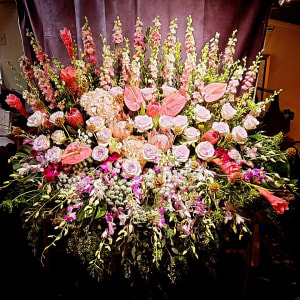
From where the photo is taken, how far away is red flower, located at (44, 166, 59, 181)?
1198mm

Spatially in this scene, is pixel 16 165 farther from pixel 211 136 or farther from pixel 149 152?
pixel 211 136

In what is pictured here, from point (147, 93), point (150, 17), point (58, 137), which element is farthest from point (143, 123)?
point (150, 17)

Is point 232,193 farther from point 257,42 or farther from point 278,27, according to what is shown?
point 278,27

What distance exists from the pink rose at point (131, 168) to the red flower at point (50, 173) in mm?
344

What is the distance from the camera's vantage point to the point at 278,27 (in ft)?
9.50

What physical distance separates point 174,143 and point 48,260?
1000 mm

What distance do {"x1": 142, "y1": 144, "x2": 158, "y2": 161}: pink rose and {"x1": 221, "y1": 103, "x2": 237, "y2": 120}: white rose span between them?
15.6 inches

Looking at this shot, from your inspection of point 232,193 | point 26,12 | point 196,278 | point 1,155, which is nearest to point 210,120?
point 232,193

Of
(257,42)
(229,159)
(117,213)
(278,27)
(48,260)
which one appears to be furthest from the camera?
(278,27)

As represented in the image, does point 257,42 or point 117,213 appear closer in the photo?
point 117,213

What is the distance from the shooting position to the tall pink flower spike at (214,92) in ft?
4.19

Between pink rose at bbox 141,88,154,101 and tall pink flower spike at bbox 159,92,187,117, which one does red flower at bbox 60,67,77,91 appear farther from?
tall pink flower spike at bbox 159,92,187,117

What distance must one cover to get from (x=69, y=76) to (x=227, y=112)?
80 centimetres

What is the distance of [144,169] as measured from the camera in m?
1.28
